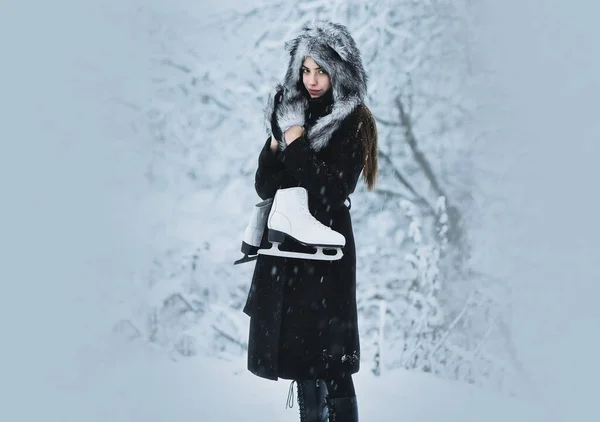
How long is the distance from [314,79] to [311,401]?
3.92 feet

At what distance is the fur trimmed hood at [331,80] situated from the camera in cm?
248

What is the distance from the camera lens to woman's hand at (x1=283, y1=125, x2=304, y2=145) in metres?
2.46

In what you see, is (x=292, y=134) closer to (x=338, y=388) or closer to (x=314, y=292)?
(x=314, y=292)

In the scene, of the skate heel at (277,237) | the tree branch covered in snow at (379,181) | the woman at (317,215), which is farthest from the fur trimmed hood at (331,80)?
the tree branch covered in snow at (379,181)

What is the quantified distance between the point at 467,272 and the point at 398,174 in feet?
3.34

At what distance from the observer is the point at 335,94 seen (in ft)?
8.34

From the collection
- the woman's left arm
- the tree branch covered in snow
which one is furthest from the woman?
the tree branch covered in snow

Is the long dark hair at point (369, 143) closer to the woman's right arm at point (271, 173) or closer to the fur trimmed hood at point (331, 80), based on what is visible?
the fur trimmed hood at point (331, 80)

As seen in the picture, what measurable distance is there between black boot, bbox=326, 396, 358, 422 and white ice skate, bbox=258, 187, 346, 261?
1.66 ft

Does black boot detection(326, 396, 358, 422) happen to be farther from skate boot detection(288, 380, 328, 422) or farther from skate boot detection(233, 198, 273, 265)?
skate boot detection(233, 198, 273, 265)

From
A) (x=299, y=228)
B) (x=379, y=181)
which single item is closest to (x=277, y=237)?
(x=299, y=228)

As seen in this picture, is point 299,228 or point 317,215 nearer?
point 299,228

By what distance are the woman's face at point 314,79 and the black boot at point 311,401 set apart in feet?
3.57

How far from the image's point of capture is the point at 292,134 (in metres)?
2.46
